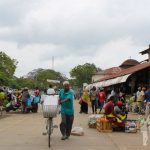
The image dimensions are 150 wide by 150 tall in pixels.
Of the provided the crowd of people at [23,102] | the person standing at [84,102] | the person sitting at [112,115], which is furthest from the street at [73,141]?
the crowd of people at [23,102]

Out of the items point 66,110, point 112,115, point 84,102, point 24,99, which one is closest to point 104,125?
point 112,115

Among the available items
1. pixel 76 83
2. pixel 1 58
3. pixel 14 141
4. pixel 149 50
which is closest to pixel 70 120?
pixel 14 141

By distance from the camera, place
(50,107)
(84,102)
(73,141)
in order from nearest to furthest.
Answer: (50,107)
(73,141)
(84,102)

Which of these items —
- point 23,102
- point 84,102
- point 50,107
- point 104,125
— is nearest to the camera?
point 50,107

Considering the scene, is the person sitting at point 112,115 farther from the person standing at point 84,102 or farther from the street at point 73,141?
the person standing at point 84,102

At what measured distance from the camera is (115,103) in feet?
58.8

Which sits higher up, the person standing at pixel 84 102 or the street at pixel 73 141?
the person standing at pixel 84 102

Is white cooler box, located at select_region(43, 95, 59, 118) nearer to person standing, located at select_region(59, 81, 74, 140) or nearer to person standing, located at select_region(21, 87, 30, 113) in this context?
person standing, located at select_region(59, 81, 74, 140)

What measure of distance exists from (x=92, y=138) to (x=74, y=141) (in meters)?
1.09

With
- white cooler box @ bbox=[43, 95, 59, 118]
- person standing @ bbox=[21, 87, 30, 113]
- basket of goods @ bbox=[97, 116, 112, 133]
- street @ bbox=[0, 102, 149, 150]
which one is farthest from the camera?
person standing @ bbox=[21, 87, 30, 113]

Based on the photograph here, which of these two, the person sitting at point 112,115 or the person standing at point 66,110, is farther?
the person sitting at point 112,115

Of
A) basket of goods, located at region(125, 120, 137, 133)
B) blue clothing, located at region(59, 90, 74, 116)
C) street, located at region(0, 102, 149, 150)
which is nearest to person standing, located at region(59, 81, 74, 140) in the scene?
blue clothing, located at region(59, 90, 74, 116)

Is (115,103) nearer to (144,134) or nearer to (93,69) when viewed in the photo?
(144,134)

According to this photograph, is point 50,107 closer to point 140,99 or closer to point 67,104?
point 67,104
